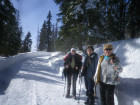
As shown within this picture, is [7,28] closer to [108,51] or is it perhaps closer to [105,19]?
[105,19]

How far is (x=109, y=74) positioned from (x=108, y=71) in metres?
0.09

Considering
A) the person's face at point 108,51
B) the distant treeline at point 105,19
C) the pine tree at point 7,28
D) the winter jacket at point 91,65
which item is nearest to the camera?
the person's face at point 108,51

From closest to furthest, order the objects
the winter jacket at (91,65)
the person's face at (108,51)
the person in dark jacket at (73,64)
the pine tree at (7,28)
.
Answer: the person's face at (108,51) < the winter jacket at (91,65) < the person in dark jacket at (73,64) < the pine tree at (7,28)

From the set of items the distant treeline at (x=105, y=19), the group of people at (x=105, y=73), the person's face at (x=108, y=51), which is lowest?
the group of people at (x=105, y=73)

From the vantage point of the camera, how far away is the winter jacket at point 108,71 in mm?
2904

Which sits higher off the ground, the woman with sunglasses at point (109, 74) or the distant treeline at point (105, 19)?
the distant treeline at point (105, 19)

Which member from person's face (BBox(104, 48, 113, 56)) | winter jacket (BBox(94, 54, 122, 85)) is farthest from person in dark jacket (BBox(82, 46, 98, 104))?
person's face (BBox(104, 48, 113, 56))

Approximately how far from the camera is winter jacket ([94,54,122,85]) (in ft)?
9.53

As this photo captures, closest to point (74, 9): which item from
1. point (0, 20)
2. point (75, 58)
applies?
point (75, 58)

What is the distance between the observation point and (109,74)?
9.92 feet

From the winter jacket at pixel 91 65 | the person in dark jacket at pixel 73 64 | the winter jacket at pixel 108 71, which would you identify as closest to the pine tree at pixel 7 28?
the person in dark jacket at pixel 73 64

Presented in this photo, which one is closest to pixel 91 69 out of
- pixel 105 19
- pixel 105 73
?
pixel 105 73

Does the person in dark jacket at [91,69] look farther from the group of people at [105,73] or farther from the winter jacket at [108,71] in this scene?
the winter jacket at [108,71]

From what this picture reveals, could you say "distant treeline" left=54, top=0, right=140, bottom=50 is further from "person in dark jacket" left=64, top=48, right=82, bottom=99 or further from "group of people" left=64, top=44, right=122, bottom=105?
"group of people" left=64, top=44, right=122, bottom=105
